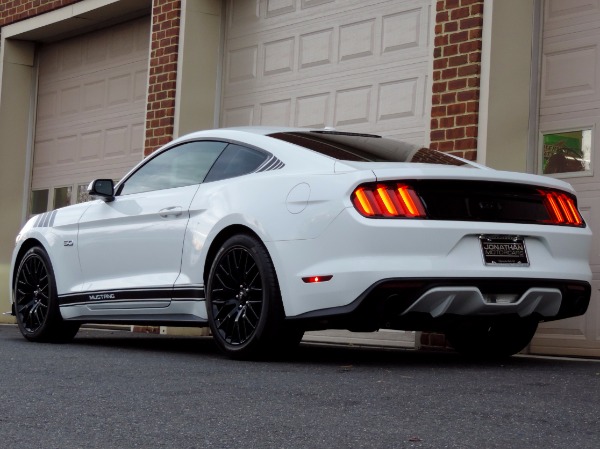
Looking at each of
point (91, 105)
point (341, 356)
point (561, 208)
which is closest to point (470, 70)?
point (561, 208)

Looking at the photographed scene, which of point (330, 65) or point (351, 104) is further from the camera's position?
point (330, 65)

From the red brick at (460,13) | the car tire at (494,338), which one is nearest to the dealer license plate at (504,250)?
the car tire at (494,338)

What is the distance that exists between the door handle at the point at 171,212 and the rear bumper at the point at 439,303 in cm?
131

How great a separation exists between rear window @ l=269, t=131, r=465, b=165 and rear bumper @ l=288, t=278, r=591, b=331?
0.87 meters

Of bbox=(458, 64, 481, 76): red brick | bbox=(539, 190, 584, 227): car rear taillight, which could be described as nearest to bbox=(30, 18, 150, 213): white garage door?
bbox=(458, 64, 481, 76): red brick

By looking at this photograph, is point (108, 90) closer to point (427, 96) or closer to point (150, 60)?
point (150, 60)

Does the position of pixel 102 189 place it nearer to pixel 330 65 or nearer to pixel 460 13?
pixel 460 13

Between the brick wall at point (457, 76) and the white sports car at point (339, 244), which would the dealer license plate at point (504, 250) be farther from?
the brick wall at point (457, 76)

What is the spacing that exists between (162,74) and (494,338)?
6304 mm

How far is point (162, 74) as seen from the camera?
1288cm

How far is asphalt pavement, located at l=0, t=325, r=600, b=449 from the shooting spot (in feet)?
13.4

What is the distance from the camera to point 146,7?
1380cm

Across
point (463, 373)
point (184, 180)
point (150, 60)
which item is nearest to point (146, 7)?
point (150, 60)

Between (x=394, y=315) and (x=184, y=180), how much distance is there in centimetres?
202
